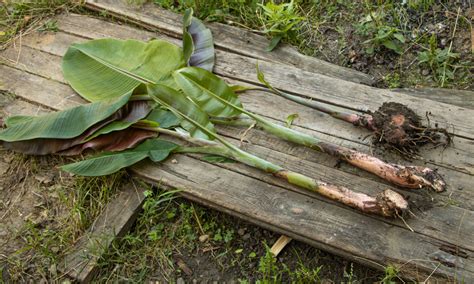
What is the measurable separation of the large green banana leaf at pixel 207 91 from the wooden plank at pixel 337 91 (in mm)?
455

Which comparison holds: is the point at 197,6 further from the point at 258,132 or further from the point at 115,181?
the point at 115,181


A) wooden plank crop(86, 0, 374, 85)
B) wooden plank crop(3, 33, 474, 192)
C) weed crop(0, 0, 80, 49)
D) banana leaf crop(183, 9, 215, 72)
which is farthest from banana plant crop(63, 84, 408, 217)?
weed crop(0, 0, 80, 49)

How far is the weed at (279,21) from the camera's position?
11.1ft

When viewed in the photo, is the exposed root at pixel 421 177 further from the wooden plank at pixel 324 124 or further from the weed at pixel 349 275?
the weed at pixel 349 275

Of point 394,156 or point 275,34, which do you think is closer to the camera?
point 394,156

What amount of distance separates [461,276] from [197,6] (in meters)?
2.45

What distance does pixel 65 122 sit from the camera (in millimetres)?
2949

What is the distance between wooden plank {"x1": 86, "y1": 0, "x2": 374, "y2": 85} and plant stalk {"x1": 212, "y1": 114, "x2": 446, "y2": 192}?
64 centimetres

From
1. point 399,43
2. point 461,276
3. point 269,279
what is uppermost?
point 399,43

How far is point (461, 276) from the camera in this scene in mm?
2230

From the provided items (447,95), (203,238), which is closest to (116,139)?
(203,238)

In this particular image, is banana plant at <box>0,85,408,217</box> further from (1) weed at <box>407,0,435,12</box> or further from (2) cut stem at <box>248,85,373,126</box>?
(1) weed at <box>407,0,435,12</box>

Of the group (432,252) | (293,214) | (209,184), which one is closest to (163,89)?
(209,184)

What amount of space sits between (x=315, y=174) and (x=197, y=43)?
4.04 feet
